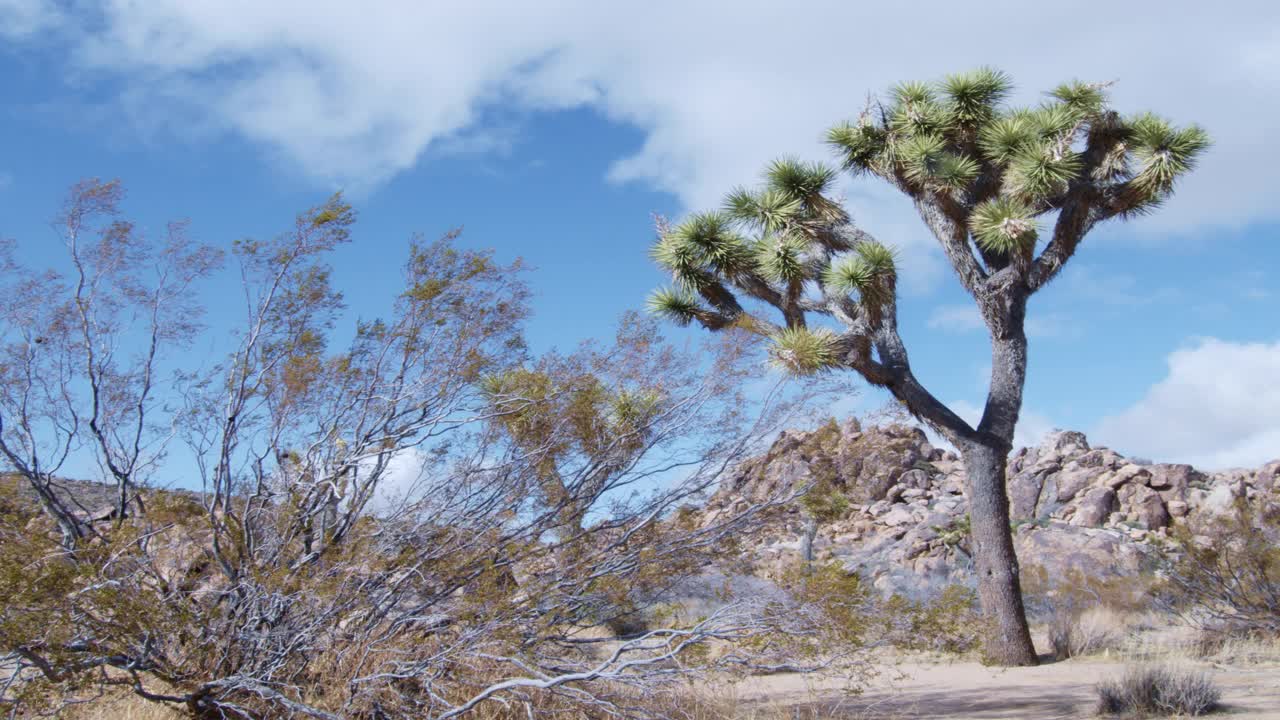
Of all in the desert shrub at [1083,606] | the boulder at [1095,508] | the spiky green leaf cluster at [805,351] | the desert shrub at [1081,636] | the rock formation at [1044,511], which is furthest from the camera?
the boulder at [1095,508]

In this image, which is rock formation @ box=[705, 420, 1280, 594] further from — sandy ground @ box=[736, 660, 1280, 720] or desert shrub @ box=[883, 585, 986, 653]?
sandy ground @ box=[736, 660, 1280, 720]

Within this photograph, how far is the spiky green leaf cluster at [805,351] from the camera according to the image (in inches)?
461

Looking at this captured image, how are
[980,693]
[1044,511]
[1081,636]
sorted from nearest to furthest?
[980,693] → [1081,636] → [1044,511]

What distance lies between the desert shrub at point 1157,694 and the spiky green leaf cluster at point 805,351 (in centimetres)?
464

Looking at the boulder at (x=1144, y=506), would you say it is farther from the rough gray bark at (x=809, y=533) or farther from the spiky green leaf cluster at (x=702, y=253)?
the spiky green leaf cluster at (x=702, y=253)

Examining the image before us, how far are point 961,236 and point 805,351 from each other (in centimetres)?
303

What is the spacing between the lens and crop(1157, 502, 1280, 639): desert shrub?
12820 mm

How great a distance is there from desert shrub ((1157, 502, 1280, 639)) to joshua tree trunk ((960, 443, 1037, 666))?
266cm

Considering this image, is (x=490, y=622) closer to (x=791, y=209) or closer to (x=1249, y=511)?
(x=791, y=209)

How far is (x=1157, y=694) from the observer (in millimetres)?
7953

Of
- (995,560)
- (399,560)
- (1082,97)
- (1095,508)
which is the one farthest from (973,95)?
(1095,508)

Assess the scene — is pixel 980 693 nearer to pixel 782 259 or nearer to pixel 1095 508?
pixel 782 259

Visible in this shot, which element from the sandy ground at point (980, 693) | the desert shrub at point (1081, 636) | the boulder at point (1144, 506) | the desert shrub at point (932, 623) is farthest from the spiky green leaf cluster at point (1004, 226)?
the boulder at point (1144, 506)

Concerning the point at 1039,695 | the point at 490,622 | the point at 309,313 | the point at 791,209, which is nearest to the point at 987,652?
the point at 1039,695
